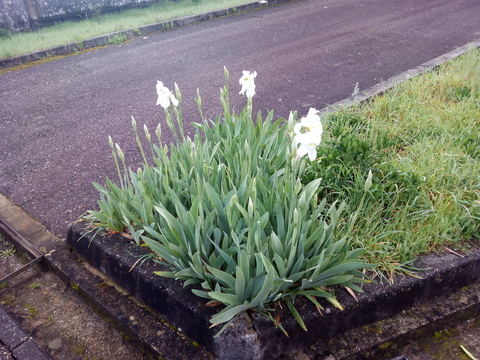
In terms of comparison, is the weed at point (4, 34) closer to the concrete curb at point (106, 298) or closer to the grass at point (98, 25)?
the grass at point (98, 25)

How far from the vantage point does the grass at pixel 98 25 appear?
7.08 m

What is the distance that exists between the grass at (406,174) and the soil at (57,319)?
1.31 metres

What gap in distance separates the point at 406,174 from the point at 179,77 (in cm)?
377

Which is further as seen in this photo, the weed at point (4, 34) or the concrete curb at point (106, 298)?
the weed at point (4, 34)

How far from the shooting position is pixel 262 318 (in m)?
1.75

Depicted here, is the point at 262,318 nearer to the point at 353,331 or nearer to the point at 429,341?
the point at 353,331

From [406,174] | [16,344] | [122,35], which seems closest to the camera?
[16,344]

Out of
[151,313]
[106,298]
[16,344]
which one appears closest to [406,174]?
[151,313]

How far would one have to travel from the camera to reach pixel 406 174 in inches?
94.3

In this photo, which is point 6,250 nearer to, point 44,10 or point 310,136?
point 310,136

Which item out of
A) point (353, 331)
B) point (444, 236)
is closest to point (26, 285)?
point (353, 331)

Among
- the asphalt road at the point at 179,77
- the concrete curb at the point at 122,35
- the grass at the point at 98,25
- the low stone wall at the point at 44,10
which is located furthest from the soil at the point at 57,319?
the low stone wall at the point at 44,10

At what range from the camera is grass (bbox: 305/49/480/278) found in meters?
2.15

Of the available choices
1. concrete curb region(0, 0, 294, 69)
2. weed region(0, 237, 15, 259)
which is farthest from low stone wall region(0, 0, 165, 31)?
weed region(0, 237, 15, 259)
